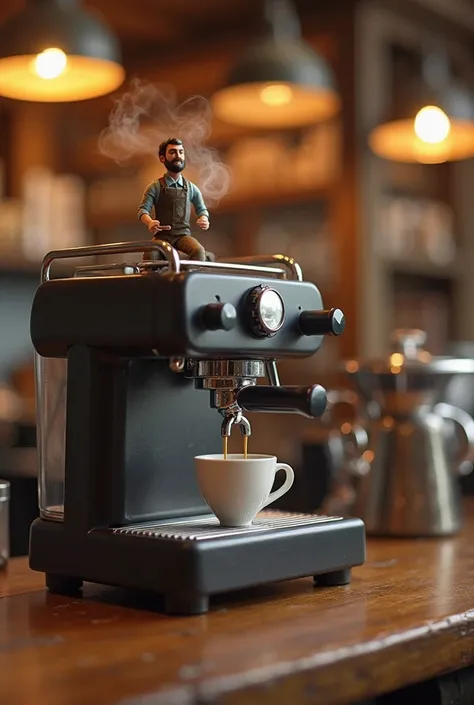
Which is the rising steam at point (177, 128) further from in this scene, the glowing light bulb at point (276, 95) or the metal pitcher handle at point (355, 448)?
the glowing light bulb at point (276, 95)

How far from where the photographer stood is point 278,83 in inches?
106

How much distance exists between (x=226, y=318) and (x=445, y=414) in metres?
0.82

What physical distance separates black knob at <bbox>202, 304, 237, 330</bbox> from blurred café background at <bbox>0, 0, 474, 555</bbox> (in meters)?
2.04

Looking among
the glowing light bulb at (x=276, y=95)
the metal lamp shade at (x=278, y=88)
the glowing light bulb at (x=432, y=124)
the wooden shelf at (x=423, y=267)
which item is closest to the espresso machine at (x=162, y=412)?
the metal lamp shade at (x=278, y=88)

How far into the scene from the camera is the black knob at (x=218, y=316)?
3.41 ft

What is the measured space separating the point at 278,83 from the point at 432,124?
1.90 feet

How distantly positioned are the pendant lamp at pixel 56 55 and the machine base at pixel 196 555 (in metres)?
0.98

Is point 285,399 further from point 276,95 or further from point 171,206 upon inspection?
point 276,95

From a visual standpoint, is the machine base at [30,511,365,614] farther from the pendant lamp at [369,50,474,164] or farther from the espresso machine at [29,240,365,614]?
the pendant lamp at [369,50,474,164]

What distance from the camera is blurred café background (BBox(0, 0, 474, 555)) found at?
145 inches

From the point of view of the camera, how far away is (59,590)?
1.18m

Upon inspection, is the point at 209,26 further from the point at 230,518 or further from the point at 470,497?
the point at 230,518

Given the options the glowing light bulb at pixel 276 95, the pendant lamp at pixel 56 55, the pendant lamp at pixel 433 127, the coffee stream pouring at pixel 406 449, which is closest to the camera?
the coffee stream pouring at pixel 406 449

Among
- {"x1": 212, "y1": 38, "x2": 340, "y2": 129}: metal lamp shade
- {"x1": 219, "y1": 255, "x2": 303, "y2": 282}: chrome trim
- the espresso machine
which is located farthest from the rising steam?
{"x1": 212, "y1": 38, "x2": 340, "y2": 129}: metal lamp shade
